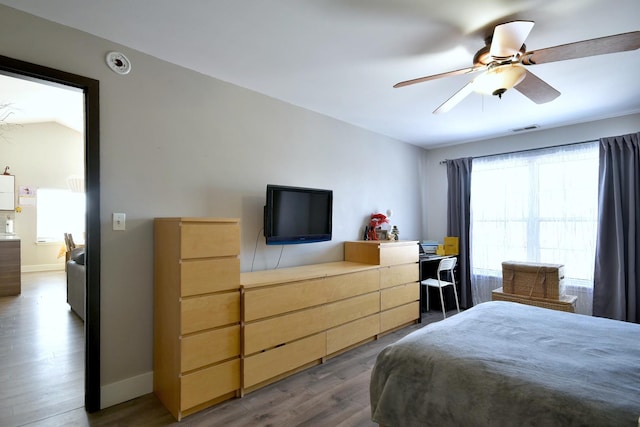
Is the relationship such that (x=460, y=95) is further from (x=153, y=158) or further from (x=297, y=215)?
(x=153, y=158)

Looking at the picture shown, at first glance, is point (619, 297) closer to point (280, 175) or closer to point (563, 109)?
point (563, 109)

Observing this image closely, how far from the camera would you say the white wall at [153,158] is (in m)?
2.04

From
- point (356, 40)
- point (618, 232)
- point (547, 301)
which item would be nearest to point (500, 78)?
point (356, 40)

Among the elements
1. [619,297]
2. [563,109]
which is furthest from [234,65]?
[619,297]

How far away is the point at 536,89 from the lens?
2.08m

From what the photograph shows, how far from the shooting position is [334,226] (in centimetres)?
358

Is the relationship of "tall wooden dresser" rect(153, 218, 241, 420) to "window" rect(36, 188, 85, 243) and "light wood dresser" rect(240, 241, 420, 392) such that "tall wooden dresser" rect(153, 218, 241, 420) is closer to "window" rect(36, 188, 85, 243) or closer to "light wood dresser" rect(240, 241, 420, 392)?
"light wood dresser" rect(240, 241, 420, 392)

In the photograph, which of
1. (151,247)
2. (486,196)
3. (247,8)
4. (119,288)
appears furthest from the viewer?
(486,196)

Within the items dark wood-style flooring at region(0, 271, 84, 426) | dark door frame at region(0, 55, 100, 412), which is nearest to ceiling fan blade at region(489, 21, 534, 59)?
dark door frame at region(0, 55, 100, 412)

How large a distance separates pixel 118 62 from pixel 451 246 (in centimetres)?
429

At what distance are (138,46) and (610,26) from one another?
3004 millimetres

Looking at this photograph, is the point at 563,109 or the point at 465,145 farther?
the point at 465,145

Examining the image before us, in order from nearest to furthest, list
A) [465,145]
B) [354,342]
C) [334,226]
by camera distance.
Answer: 1. [354,342]
2. [334,226]
3. [465,145]

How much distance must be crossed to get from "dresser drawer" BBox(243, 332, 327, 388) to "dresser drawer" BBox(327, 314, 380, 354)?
9cm
